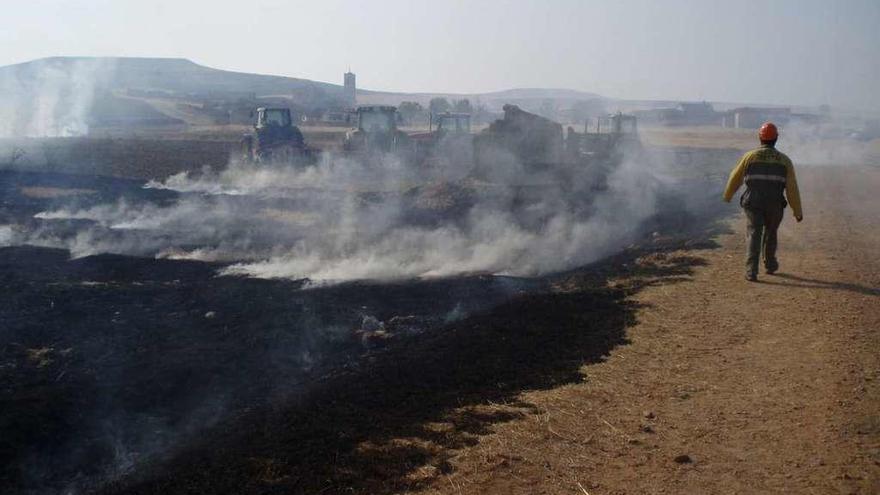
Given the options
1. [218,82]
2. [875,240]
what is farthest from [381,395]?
[218,82]

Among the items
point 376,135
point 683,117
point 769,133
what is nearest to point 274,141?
point 376,135

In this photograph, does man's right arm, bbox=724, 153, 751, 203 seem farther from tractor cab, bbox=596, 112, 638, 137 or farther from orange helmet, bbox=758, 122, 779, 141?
tractor cab, bbox=596, 112, 638, 137

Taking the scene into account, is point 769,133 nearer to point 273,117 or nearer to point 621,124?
point 621,124

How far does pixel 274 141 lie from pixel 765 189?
930 inches

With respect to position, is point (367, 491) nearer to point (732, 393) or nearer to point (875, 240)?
point (732, 393)

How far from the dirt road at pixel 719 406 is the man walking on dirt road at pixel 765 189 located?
677 millimetres

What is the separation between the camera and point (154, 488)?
5535mm

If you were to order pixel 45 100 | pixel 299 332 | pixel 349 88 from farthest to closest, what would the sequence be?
pixel 349 88
pixel 45 100
pixel 299 332

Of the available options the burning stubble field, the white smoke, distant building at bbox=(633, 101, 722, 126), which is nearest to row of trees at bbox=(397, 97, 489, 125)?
distant building at bbox=(633, 101, 722, 126)

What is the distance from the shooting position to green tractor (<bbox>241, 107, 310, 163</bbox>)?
29.1 metres

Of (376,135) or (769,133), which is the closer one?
(769,133)

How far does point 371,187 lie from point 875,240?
56.2 feet

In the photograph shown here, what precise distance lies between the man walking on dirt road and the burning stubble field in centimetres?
179

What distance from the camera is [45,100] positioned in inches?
2586
